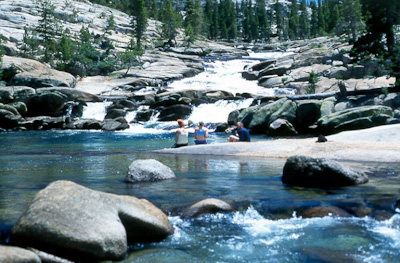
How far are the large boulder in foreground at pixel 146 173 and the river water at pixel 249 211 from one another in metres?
0.31

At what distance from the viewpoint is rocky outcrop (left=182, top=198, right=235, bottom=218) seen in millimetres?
6863

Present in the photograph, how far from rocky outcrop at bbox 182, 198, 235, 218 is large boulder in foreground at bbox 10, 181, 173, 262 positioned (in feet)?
3.90

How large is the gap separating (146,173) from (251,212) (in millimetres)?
3634

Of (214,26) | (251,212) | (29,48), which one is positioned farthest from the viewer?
(214,26)

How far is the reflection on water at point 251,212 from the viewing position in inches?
212

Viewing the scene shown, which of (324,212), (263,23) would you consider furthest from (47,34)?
(263,23)

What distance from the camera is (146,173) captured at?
32.2 feet

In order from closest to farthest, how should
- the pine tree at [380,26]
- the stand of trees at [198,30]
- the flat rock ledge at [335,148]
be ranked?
the flat rock ledge at [335,148]
the pine tree at [380,26]
the stand of trees at [198,30]

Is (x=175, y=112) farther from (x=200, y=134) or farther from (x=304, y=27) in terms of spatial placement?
(x=304, y=27)

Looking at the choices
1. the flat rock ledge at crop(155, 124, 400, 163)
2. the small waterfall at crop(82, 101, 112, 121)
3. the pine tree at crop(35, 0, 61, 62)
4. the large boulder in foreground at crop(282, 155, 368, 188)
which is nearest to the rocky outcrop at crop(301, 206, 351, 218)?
the large boulder in foreground at crop(282, 155, 368, 188)

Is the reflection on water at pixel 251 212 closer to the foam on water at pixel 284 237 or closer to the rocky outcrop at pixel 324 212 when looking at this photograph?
the foam on water at pixel 284 237


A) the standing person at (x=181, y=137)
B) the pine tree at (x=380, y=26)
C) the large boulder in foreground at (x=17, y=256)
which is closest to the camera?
the large boulder in foreground at (x=17, y=256)

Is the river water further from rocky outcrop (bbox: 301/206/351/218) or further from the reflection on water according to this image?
rocky outcrop (bbox: 301/206/351/218)

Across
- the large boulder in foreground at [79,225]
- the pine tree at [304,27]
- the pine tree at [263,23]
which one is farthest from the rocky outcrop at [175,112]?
the pine tree at [304,27]
